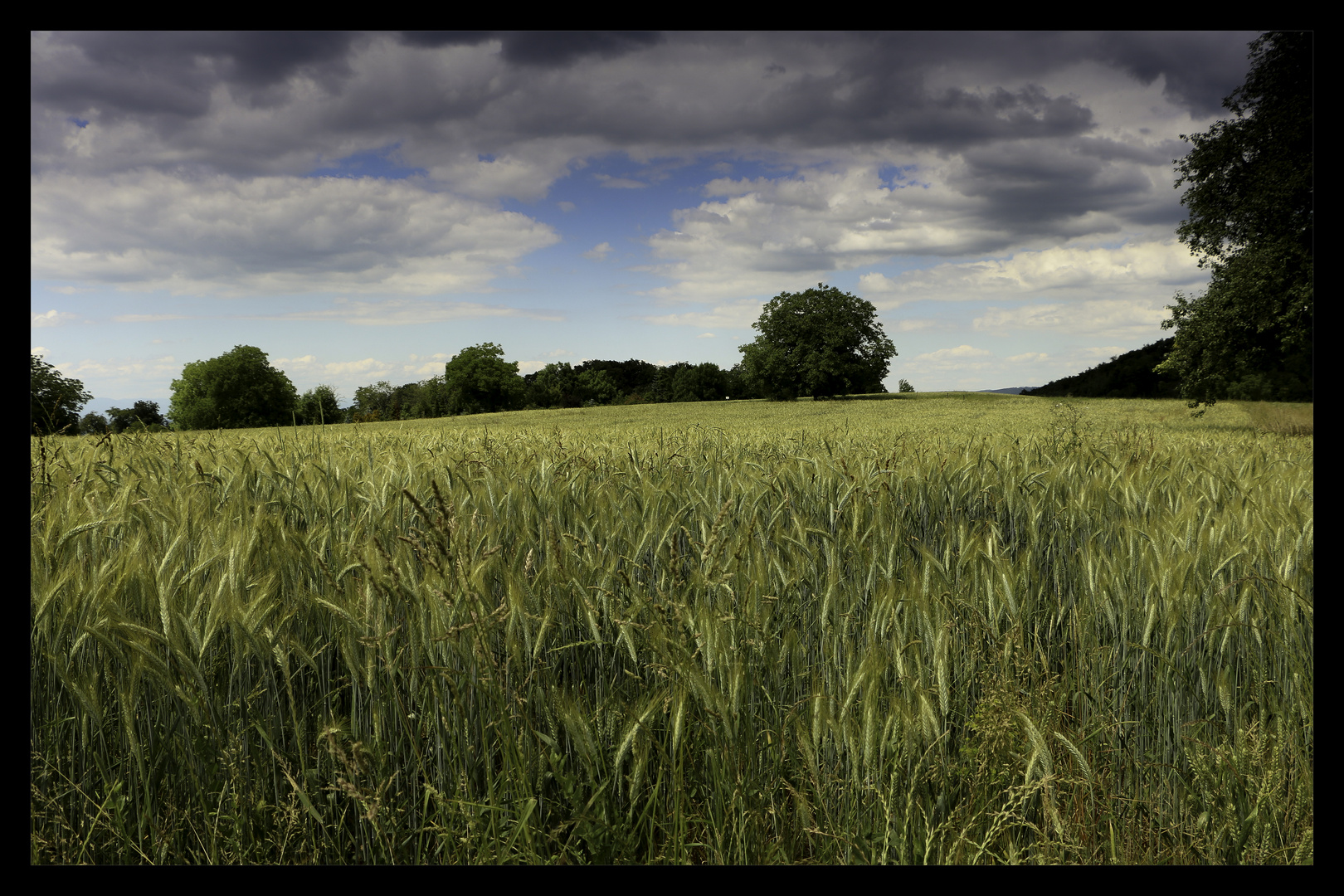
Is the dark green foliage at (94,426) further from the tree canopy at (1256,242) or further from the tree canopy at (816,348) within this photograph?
the tree canopy at (816,348)

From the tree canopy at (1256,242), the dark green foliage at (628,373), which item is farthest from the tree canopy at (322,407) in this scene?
the dark green foliage at (628,373)

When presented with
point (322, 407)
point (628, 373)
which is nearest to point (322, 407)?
point (322, 407)

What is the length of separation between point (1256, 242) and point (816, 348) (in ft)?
108

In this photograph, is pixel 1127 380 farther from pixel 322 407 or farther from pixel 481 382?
pixel 481 382

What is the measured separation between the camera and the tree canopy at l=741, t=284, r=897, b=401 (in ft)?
149

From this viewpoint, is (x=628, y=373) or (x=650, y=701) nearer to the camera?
(x=650, y=701)

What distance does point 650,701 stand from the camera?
5.04 ft

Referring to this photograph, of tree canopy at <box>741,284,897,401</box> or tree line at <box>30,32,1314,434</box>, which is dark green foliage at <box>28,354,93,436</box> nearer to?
tree line at <box>30,32,1314,434</box>
